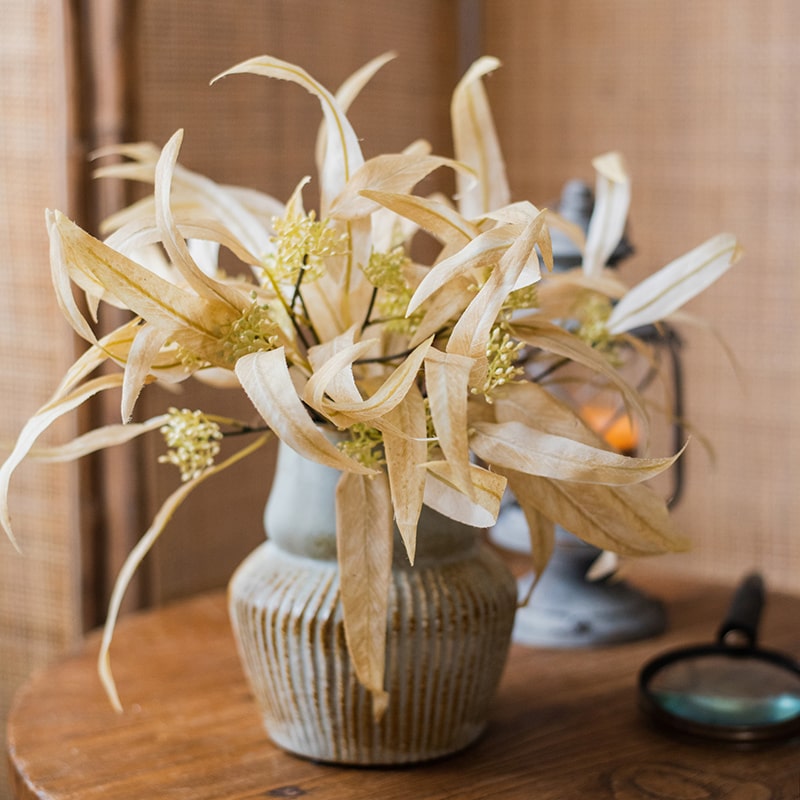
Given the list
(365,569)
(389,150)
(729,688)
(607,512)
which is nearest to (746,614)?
(729,688)

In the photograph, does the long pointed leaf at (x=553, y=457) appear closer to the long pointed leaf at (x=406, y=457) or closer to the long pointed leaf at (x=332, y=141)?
the long pointed leaf at (x=406, y=457)

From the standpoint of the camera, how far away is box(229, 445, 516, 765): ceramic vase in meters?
0.75

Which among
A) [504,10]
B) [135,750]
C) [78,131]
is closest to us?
[135,750]

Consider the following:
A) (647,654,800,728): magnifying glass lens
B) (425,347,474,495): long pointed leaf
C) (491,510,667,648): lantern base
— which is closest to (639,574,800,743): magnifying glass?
(647,654,800,728): magnifying glass lens

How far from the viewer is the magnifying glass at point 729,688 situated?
2.72ft

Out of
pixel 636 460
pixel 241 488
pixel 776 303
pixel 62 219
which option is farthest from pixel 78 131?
pixel 776 303

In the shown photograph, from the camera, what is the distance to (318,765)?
2.60ft

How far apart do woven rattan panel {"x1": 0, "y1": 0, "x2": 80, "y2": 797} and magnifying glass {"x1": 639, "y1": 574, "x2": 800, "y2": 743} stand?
0.67 meters

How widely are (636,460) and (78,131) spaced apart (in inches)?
31.2

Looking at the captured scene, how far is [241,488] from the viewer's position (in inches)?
57.1

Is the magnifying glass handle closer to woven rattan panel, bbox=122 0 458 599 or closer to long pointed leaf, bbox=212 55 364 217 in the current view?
long pointed leaf, bbox=212 55 364 217

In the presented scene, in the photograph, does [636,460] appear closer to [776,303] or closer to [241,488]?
[241,488]

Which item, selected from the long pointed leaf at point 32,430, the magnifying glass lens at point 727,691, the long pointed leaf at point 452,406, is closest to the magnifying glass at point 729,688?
the magnifying glass lens at point 727,691

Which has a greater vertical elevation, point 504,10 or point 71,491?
point 504,10
